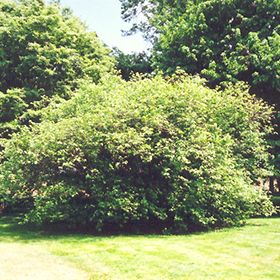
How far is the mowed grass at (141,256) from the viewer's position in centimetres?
777

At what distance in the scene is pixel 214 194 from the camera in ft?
43.5

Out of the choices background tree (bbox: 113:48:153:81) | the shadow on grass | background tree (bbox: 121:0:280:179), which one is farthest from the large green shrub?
background tree (bbox: 113:48:153:81)

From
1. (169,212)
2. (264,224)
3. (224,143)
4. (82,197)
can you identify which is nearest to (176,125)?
(224,143)

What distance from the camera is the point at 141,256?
930cm

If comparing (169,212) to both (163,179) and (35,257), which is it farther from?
(35,257)

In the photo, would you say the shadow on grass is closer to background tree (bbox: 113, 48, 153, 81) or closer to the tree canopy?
the tree canopy

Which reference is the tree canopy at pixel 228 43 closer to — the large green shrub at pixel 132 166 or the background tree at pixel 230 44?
the background tree at pixel 230 44

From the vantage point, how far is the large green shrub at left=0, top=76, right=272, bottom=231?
12.5 meters

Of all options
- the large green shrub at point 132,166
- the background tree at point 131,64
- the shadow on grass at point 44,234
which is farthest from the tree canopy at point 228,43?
the shadow on grass at point 44,234

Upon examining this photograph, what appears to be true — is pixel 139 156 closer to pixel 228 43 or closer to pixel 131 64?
pixel 228 43

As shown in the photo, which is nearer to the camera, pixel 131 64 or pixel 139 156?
pixel 139 156

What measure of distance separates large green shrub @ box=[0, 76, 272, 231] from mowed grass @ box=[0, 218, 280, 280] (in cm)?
91

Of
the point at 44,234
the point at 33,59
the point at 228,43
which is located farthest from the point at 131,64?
the point at 44,234

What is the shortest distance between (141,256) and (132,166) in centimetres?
448
